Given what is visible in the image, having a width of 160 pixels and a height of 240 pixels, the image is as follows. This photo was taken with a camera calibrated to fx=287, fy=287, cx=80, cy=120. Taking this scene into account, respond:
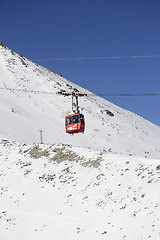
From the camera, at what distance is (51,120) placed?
220 feet

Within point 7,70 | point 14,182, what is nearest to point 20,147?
point 14,182

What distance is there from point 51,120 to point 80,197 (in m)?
45.2

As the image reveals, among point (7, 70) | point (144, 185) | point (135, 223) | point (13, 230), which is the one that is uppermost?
point (7, 70)

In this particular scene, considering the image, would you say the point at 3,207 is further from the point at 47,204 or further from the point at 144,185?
the point at 144,185

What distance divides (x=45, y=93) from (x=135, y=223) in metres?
67.2

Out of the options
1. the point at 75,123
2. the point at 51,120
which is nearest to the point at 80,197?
the point at 75,123

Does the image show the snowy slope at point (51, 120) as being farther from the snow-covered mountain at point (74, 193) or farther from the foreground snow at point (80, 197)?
the foreground snow at point (80, 197)

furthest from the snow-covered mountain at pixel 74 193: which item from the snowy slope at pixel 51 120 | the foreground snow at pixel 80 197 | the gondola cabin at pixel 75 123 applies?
the snowy slope at pixel 51 120

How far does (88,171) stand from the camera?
26.7 metres

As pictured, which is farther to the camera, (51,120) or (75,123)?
(51,120)

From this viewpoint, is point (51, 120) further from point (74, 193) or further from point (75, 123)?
point (74, 193)

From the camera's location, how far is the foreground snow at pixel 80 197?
17219mm

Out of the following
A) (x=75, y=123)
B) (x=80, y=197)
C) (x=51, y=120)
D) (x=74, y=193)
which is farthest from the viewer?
(x=51, y=120)

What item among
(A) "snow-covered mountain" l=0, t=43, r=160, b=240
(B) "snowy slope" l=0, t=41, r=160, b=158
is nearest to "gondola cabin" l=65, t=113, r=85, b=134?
(A) "snow-covered mountain" l=0, t=43, r=160, b=240
